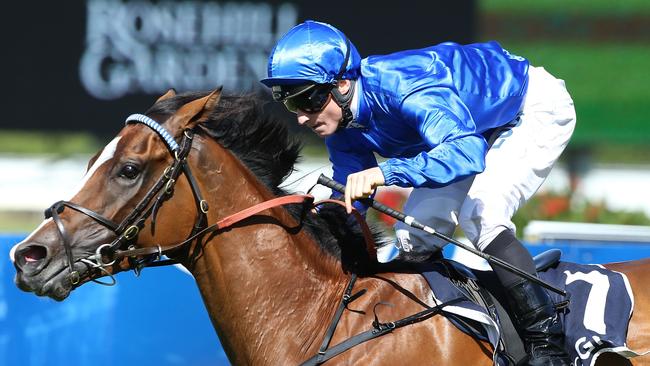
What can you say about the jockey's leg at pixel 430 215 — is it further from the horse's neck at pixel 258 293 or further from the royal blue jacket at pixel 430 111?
the horse's neck at pixel 258 293

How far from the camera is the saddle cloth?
2.99m

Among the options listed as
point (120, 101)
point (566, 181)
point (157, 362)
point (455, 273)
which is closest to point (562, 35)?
point (566, 181)

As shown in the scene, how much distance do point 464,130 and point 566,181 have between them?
23.4 ft

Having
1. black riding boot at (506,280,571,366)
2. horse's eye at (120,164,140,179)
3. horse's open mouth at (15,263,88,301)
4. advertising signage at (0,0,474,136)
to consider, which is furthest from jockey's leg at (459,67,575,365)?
advertising signage at (0,0,474,136)

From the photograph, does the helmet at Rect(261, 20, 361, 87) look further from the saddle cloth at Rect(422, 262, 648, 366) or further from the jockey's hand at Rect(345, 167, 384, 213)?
the saddle cloth at Rect(422, 262, 648, 366)

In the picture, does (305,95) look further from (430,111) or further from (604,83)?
(604,83)

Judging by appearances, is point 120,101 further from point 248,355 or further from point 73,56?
point 248,355

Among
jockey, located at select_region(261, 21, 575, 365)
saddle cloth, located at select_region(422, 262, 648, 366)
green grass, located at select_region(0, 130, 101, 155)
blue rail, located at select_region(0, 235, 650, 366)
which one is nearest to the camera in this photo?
jockey, located at select_region(261, 21, 575, 365)

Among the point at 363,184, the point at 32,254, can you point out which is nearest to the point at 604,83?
the point at 363,184

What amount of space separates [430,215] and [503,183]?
0.27 metres

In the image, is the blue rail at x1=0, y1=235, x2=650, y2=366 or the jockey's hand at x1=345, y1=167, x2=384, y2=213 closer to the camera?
the jockey's hand at x1=345, y1=167, x2=384, y2=213

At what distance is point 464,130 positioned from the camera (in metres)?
2.88

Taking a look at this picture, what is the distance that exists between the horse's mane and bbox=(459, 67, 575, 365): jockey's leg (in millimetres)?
401

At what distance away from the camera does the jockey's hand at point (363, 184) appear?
2.85m
